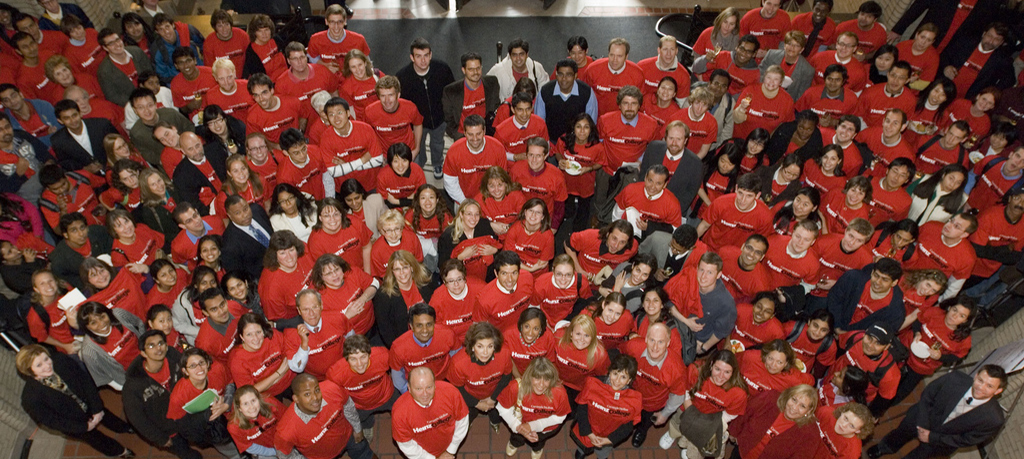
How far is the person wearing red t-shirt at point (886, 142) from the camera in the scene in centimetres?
697

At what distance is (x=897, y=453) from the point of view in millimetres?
6168

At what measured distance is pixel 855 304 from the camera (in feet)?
Answer: 19.2

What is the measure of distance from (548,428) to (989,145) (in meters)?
5.78

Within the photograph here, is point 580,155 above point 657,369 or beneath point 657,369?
above

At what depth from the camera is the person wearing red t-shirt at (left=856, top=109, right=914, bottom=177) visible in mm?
6969

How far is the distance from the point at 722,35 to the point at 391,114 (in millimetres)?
4423

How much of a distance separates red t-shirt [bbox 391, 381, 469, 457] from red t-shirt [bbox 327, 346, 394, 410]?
1.25 ft

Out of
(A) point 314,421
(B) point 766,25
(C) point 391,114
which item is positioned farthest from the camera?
(B) point 766,25

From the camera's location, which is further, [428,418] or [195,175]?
[195,175]

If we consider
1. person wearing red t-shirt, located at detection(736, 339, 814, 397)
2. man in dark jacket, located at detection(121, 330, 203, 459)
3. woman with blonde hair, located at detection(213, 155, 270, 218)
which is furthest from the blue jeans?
person wearing red t-shirt, located at detection(736, 339, 814, 397)

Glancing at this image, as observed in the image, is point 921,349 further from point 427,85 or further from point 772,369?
point 427,85

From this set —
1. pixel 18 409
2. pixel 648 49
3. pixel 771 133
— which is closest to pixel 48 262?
pixel 18 409

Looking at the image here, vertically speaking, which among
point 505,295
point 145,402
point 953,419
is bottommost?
point 953,419

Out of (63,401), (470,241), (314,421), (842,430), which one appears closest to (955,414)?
(842,430)
